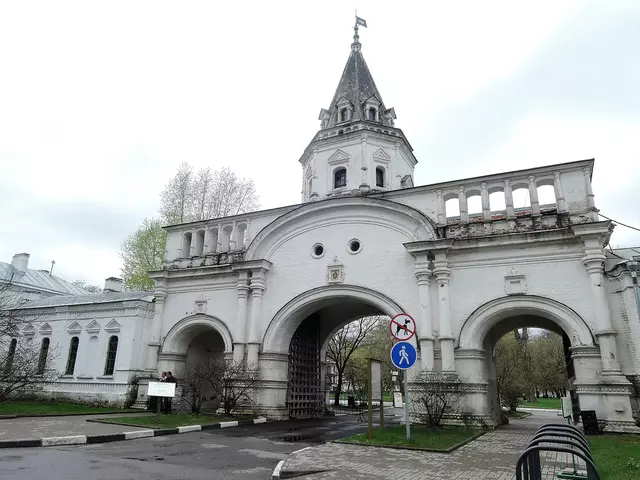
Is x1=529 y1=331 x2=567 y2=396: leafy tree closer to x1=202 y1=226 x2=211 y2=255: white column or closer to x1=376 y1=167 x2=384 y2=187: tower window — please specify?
x1=376 y1=167 x2=384 y2=187: tower window

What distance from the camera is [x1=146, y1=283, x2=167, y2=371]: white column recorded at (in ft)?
68.0

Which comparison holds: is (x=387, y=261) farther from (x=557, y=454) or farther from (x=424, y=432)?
(x=557, y=454)

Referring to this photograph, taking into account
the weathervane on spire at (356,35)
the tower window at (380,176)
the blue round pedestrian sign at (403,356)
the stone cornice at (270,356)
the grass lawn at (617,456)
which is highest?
the weathervane on spire at (356,35)

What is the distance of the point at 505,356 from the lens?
27.9 m

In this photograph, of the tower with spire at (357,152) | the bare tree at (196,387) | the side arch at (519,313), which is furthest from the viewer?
the tower with spire at (357,152)

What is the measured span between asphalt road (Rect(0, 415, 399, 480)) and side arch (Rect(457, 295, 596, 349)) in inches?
240

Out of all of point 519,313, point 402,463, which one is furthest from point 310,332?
point 402,463

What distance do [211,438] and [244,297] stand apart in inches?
314

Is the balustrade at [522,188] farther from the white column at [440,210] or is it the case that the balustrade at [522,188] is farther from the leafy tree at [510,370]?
the leafy tree at [510,370]

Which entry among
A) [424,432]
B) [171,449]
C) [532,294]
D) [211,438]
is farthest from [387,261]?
[171,449]

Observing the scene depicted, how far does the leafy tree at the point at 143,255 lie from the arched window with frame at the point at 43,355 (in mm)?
7120

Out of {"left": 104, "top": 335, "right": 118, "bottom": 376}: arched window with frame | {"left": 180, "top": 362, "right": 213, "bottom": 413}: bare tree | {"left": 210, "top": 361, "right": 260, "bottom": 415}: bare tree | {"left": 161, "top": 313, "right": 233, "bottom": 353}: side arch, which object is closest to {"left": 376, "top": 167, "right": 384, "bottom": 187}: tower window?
{"left": 161, "top": 313, "right": 233, "bottom": 353}: side arch

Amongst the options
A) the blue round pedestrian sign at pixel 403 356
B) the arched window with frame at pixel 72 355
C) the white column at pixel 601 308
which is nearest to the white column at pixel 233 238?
the arched window with frame at pixel 72 355

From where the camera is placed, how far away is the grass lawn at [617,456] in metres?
6.77
